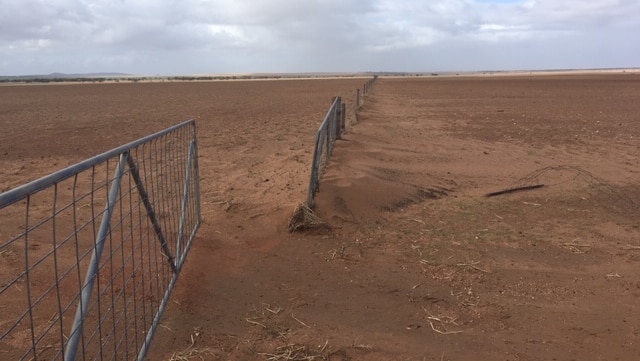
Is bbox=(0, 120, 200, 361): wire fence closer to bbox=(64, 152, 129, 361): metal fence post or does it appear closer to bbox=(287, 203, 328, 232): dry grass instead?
bbox=(64, 152, 129, 361): metal fence post

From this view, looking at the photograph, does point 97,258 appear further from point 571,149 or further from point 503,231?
point 571,149

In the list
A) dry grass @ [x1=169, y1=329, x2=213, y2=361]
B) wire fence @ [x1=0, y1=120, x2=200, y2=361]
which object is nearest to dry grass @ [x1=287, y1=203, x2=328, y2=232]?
wire fence @ [x1=0, y1=120, x2=200, y2=361]

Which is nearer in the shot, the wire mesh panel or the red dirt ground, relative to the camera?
the red dirt ground

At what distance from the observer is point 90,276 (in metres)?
2.59

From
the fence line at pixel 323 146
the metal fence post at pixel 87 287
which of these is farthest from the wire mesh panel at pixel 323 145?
the metal fence post at pixel 87 287

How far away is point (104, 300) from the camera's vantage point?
4395mm

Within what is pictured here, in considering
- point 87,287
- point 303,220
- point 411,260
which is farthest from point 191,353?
point 303,220

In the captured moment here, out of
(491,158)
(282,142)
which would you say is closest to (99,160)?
(491,158)

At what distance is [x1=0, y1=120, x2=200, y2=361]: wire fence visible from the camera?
2.54 m

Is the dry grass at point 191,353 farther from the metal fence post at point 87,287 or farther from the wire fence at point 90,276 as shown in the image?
the metal fence post at point 87,287

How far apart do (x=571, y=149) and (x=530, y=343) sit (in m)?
9.34

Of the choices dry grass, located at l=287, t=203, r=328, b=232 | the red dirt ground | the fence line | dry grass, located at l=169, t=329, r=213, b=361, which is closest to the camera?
dry grass, located at l=169, t=329, r=213, b=361

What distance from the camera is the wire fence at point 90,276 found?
2543mm

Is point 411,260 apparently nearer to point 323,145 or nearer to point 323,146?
point 323,145
